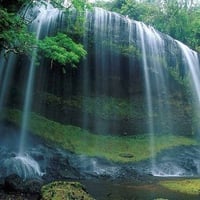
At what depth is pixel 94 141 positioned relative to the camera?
19.6 meters

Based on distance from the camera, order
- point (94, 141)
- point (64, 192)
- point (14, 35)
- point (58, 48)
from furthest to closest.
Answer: point (94, 141)
point (58, 48)
point (14, 35)
point (64, 192)

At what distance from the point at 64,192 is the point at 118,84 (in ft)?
47.5

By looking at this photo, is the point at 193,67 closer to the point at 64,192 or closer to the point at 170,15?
the point at 170,15

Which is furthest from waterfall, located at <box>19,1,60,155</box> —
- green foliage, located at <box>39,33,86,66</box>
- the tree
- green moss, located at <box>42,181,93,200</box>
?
green moss, located at <box>42,181,93,200</box>

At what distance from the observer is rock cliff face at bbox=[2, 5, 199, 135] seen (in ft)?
66.2

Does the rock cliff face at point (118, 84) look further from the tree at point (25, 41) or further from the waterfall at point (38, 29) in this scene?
the tree at point (25, 41)

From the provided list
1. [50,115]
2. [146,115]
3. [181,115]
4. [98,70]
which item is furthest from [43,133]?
[181,115]

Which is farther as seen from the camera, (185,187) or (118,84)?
(118,84)

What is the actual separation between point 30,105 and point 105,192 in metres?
9.52

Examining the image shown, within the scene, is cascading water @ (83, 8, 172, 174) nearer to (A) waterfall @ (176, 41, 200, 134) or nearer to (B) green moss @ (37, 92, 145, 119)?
(B) green moss @ (37, 92, 145, 119)

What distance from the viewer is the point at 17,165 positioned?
15.5 metres

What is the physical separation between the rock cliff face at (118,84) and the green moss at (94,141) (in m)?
0.55

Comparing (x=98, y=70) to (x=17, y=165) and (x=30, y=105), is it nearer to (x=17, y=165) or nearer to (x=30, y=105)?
(x=30, y=105)

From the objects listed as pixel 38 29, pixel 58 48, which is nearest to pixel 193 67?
pixel 38 29
